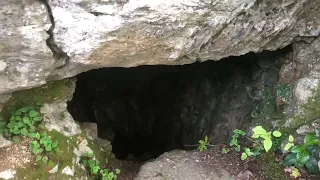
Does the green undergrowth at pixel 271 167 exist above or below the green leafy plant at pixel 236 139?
below

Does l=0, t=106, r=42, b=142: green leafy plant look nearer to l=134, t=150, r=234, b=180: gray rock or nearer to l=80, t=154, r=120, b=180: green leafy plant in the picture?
l=80, t=154, r=120, b=180: green leafy plant

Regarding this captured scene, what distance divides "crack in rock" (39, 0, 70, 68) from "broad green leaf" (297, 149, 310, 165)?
200 cm

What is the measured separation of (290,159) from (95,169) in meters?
1.70

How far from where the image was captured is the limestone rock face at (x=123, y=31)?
229 centimetres

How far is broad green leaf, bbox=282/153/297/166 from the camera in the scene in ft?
10.4

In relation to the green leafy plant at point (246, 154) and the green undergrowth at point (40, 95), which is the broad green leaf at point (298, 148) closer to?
the green leafy plant at point (246, 154)

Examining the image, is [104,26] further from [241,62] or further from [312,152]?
[241,62]

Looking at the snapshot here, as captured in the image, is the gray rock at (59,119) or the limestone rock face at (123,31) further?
the gray rock at (59,119)

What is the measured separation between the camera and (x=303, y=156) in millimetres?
2959

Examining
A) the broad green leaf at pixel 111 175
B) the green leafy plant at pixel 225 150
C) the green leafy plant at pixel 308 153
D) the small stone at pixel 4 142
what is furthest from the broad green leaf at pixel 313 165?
the small stone at pixel 4 142

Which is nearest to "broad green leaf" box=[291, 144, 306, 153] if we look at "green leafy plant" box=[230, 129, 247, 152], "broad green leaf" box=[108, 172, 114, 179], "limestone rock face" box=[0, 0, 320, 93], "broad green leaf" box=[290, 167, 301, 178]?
"broad green leaf" box=[290, 167, 301, 178]

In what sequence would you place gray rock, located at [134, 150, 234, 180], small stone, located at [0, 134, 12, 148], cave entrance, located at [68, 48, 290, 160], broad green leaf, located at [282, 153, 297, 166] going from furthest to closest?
cave entrance, located at [68, 48, 290, 160] < gray rock, located at [134, 150, 234, 180] < broad green leaf, located at [282, 153, 297, 166] < small stone, located at [0, 134, 12, 148]

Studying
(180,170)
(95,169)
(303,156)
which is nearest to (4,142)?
(95,169)

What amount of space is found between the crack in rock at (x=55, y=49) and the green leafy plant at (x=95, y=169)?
873 mm
